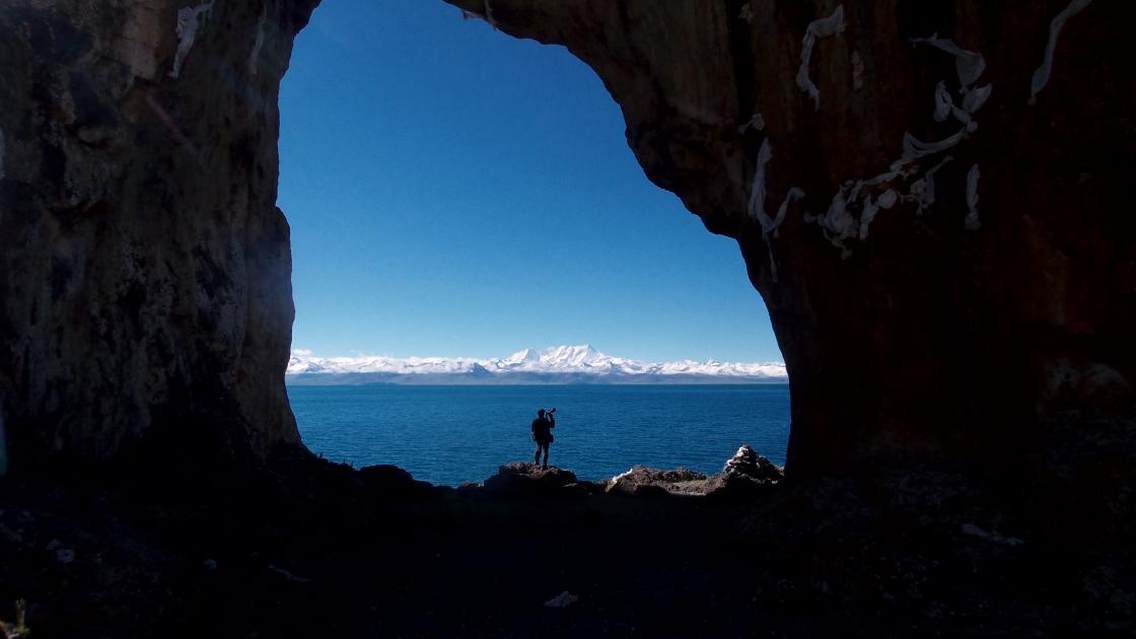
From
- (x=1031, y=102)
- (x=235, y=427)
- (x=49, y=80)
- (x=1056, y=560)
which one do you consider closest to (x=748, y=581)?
(x=1056, y=560)

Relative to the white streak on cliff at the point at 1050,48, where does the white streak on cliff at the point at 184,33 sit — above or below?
above

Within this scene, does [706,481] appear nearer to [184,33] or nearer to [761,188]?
[761,188]

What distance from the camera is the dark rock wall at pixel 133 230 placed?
9.54 metres

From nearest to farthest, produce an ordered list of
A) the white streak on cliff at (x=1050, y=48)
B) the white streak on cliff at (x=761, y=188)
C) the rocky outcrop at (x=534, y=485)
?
1. the white streak on cliff at (x=1050, y=48)
2. the white streak on cliff at (x=761, y=188)
3. the rocky outcrop at (x=534, y=485)

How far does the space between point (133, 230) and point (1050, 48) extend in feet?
49.4

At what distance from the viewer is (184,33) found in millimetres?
11648

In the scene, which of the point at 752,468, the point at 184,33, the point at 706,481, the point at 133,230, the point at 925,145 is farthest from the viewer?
the point at 706,481

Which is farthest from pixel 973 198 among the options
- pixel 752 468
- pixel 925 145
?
pixel 752 468

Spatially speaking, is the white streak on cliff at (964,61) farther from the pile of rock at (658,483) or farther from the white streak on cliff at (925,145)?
the pile of rock at (658,483)

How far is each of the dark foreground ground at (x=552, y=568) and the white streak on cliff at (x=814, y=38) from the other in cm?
713

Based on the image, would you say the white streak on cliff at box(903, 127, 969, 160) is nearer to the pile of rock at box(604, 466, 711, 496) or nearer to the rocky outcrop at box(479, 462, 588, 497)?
the pile of rock at box(604, 466, 711, 496)

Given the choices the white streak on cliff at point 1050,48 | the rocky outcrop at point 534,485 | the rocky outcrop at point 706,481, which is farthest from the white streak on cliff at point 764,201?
the rocky outcrop at point 534,485

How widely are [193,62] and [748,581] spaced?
44.1 feet

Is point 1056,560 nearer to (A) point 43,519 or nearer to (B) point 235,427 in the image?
(A) point 43,519
